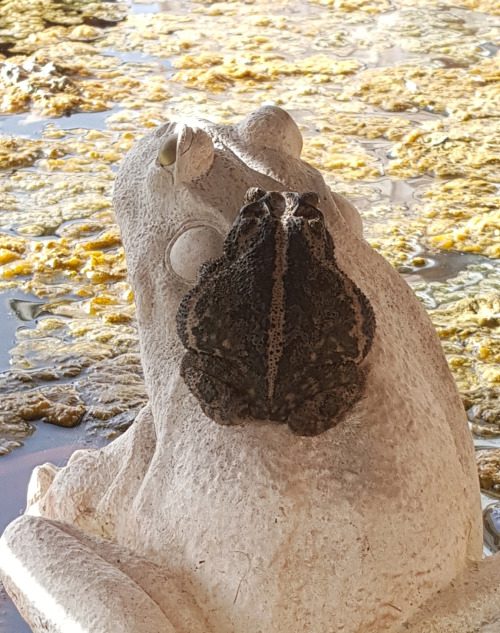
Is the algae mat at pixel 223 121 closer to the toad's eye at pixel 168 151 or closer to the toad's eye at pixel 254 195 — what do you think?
the toad's eye at pixel 168 151

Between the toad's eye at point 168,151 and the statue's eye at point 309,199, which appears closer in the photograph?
the statue's eye at point 309,199

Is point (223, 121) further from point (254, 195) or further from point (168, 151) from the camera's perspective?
point (254, 195)

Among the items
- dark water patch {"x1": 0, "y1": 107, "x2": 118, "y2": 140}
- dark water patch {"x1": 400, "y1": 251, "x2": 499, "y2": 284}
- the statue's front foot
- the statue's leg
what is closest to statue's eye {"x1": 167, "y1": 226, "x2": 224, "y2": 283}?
the statue's front foot

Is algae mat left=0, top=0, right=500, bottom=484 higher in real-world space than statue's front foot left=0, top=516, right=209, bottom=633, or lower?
lower

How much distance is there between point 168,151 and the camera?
35.8 inches

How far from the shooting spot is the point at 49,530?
90 cm

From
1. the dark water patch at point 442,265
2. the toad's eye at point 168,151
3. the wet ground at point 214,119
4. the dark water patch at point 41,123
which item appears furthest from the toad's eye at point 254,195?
the dark water patch at point 41,123

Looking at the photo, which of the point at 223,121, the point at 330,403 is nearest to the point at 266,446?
the point at 330,403

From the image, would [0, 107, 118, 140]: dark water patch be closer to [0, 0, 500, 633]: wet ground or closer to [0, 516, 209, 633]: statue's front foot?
[0, 0, 500, 633]: wet ground

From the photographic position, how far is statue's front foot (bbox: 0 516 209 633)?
82cm

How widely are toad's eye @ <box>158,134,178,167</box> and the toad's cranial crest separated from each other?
0.47 feet

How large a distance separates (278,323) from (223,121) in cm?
208

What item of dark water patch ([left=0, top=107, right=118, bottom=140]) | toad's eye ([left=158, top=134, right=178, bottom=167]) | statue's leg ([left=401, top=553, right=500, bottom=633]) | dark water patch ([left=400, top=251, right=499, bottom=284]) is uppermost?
toad's eye ([left=158, top=134, right=178, bottom=167])

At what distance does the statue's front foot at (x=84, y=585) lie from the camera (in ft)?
2.68
